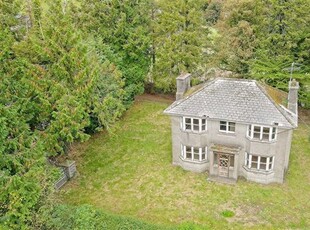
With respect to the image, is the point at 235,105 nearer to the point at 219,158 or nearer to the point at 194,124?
the point at 194,124

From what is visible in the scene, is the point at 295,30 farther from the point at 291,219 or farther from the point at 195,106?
the point at 291,219

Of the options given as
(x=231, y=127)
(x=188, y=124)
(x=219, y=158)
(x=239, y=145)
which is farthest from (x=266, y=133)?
(x=188, y=124)

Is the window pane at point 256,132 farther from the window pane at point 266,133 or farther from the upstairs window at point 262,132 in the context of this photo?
the window pane at point 266,133

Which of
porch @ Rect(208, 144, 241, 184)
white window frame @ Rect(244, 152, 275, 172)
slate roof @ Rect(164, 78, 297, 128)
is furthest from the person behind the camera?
porch @ Rect(208, 144, 241, 184)

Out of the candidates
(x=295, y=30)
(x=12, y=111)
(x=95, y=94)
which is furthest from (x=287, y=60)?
(x=12, y=111)

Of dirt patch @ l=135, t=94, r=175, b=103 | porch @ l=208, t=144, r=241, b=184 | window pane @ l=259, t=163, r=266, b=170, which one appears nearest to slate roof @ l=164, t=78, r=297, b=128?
porch @ l=208, t=144, r=241, b=184

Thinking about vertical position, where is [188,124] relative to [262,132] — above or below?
above

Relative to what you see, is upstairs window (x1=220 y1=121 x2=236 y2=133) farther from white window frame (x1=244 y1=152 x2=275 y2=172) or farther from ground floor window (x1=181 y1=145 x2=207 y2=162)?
ground floor window (x1=181 y1=145 x2=207 y2=162)
